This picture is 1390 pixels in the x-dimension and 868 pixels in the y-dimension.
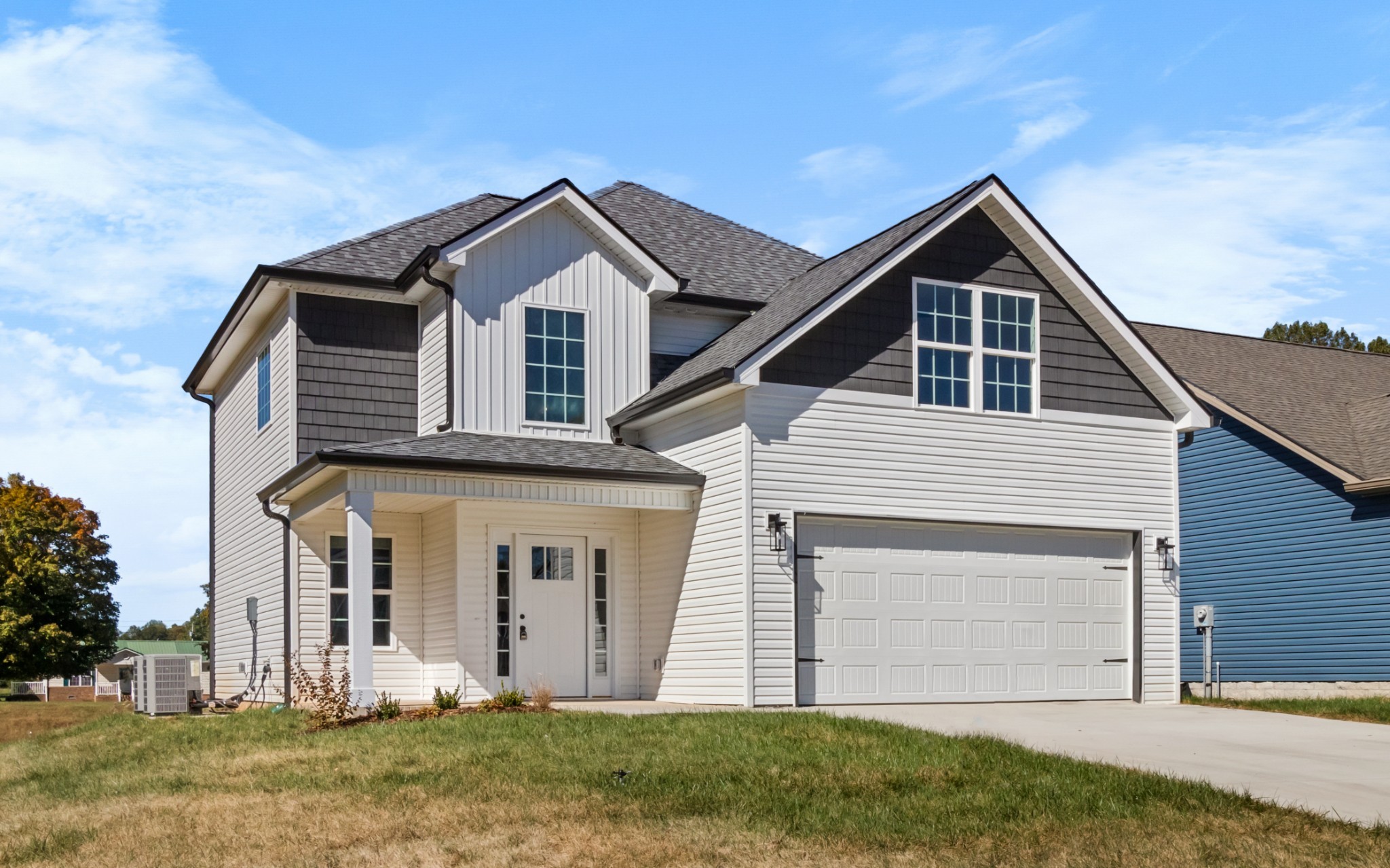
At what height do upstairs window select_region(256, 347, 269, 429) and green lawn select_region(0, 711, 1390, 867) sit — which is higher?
upstairs window select_region(256, 347, 269, 429)

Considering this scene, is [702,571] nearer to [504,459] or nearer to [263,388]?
[504,459]

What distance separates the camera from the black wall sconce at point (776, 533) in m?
16.8

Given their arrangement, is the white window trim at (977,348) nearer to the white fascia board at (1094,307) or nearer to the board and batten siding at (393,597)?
the white fascia board at (1094,307)

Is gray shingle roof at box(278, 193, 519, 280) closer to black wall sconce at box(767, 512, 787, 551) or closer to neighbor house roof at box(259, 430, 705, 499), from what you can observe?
neighbor house roof at box(259, 430, 705, 499)

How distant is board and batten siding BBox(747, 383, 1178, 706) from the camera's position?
55.3ft

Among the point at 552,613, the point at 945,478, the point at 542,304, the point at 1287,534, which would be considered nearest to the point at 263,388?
the point at 542,304

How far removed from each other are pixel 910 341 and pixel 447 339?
19.7 ft

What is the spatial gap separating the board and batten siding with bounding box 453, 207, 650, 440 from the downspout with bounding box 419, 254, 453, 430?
0.49 ft

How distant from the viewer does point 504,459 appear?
1678 cm

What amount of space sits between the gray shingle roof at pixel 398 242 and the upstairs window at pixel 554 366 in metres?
1.61

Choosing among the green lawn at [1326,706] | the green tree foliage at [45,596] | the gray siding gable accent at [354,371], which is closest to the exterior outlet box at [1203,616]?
the green lawn at [1326,706]

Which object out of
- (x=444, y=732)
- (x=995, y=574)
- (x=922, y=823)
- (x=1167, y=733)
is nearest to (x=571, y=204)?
(x=995, y=574)

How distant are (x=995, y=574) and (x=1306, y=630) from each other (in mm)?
8024

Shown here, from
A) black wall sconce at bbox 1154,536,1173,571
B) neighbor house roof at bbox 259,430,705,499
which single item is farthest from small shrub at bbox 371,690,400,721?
black wall sconce at bbox 1154,536,1173,571
